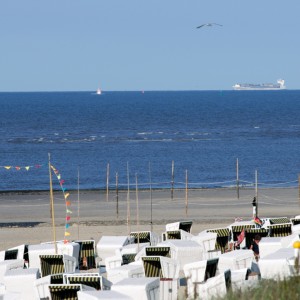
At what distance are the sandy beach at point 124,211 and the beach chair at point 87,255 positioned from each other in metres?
5.10

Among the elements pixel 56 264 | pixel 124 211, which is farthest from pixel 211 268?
pixel 124 211

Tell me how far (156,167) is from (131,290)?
51391 mm

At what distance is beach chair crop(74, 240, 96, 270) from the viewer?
28.9 metres

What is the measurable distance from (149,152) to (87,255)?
55394 mm

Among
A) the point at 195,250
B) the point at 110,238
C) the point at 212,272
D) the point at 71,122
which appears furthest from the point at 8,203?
the point at 71,122

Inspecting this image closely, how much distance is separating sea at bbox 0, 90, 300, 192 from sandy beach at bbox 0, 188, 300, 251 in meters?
1.49

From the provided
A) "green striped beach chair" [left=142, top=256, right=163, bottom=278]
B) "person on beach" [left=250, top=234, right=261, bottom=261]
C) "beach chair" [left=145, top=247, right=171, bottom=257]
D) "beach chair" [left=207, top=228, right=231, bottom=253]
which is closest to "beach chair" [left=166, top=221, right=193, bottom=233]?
"beach chair" [left=207, top=228, right=231, bottom=253]

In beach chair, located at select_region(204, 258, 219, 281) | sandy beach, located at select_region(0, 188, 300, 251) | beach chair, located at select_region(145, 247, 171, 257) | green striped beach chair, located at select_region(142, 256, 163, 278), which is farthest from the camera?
sandy beach, located at select_region(0, 188, 300, 251)

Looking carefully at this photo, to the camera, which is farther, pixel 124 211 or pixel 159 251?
pixel 124 211

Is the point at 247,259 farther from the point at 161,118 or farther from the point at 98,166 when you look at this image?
the point at 161,118

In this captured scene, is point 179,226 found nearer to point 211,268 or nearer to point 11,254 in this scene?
point 11,254

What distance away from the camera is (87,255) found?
28953mm

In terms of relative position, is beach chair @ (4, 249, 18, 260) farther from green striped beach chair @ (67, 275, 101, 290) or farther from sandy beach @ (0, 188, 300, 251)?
green striped beach chair @ (67, 275, 101, 290)

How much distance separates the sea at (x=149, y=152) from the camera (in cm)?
6181
